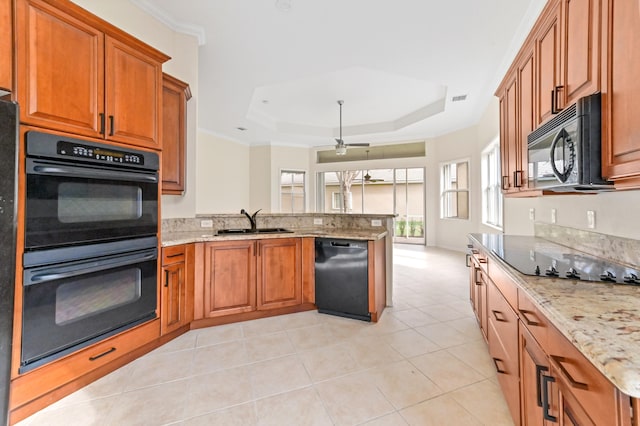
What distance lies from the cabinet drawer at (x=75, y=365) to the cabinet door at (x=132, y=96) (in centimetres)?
142

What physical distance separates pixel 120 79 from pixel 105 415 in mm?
2158

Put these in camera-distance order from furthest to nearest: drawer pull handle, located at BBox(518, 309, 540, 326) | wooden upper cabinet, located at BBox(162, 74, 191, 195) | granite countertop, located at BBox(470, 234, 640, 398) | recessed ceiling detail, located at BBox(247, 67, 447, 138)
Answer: recessed ceiling detail, located at BBox(247, 67, 447, 138) < wooden upper cabinet, located at BBox(162, 74, 191, 195) < drawer pull handle, located at BBox(518, 309, 540, 326) < granite countertop, located at BBox(470, 234, 640, 398)

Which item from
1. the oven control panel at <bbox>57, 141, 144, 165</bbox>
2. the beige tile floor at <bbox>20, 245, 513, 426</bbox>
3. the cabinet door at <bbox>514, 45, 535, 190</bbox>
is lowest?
the beige tile floor at <bbox>20, 245, 513, 426</bbox>

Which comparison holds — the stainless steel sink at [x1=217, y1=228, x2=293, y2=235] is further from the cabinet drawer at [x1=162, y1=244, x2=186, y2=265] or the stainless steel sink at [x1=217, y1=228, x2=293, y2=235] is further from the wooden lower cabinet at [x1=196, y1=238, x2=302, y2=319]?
the cabinet drawer at [x1=162, y1=244, x2=186, y2=265]

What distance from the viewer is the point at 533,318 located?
1.08 metres

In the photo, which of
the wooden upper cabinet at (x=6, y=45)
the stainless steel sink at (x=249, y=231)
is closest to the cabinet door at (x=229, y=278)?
the stainless steel sink at (x=249, y=231)

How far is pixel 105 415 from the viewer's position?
1559 mm

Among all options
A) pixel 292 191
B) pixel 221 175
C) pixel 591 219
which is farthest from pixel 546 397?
pixel 292 191

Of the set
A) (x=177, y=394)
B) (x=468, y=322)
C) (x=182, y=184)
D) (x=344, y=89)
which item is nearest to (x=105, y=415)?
(x=177, y=394)

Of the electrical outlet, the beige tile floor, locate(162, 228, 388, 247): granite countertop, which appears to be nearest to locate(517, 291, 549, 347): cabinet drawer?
the beige tile floor

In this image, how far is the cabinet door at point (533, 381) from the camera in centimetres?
92

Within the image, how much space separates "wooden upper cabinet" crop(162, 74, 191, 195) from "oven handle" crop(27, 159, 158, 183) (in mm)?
461

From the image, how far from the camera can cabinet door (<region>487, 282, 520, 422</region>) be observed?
4.36 feet

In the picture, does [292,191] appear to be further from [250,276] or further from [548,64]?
[548,64]
